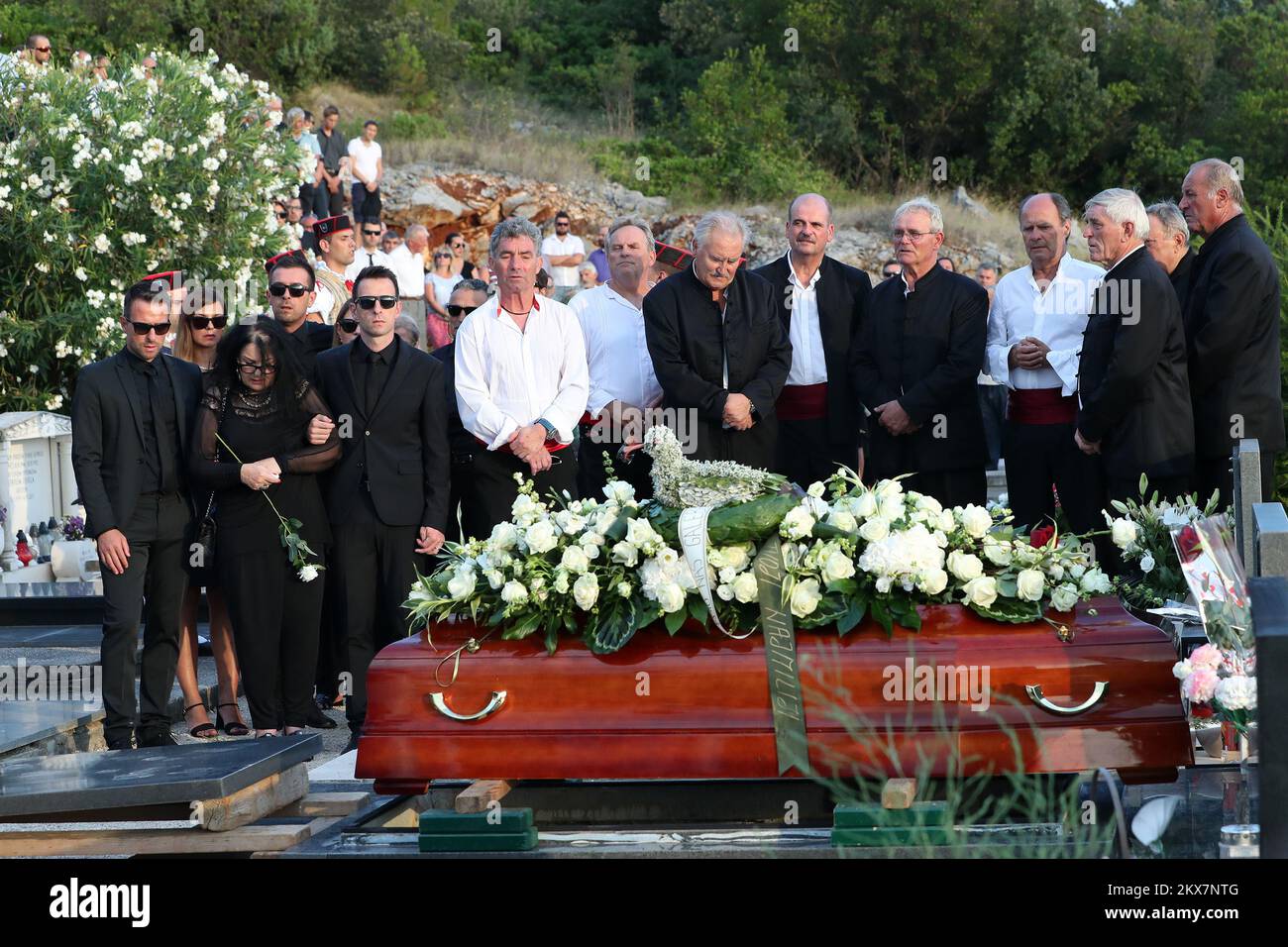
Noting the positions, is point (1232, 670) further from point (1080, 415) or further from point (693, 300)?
point (693, 300)

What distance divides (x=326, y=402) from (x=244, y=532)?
0.67m

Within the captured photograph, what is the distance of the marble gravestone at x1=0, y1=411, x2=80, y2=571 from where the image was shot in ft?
33.1

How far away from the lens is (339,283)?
953cm

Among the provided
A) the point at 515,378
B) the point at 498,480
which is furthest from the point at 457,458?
the point at 515,378

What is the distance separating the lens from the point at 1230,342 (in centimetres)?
669

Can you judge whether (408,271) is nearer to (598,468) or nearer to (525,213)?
(598,468)

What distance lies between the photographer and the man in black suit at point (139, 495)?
6.36m

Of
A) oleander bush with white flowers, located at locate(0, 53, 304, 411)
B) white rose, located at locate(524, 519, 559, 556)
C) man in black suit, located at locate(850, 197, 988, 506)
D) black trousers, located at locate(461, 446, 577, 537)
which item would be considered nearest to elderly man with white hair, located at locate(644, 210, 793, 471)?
man in black suit, located at locate(850, 197, 988, 506)

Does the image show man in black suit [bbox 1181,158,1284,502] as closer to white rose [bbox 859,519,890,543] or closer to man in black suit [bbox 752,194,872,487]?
man in black suit [bbox 752,194,872,487]

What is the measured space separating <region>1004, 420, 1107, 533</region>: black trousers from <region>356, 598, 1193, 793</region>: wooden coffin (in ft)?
8.62

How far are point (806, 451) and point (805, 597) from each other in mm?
3229

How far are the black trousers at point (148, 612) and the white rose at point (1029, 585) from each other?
373 centimetres

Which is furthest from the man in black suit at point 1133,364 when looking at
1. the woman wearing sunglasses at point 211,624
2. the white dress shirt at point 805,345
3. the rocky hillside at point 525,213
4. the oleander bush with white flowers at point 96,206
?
the rocky hillside at point 525,213

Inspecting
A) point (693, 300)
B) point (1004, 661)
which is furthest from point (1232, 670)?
point (693, 300)
